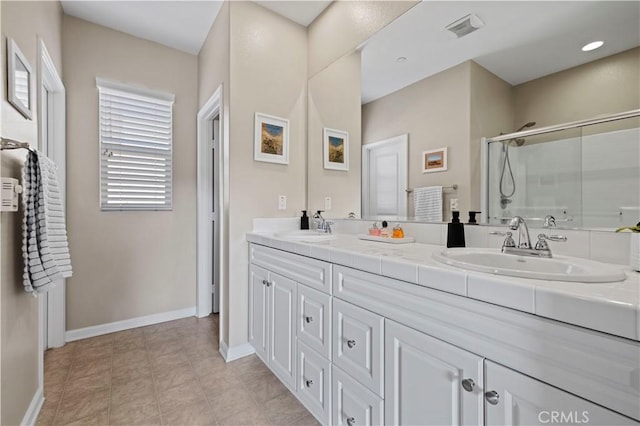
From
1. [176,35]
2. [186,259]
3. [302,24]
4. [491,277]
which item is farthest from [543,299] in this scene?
[176,35]

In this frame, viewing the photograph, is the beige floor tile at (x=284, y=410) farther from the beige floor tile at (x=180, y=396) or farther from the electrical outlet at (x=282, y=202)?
the electrical outlet at (x=282, y=202)

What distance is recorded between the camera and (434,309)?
877 millimetres

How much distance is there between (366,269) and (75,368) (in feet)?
7.43

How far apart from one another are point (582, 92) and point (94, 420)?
2.72 m

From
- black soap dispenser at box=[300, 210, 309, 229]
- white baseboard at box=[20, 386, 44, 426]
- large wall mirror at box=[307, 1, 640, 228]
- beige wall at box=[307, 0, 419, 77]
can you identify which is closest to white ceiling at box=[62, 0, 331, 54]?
beige wall at box=[307, 0, 419, 77]

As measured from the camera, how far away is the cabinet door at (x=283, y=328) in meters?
1.61

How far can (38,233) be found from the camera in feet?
4.48

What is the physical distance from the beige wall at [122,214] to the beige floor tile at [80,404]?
3.13 feet

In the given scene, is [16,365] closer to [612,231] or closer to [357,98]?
[357,98]

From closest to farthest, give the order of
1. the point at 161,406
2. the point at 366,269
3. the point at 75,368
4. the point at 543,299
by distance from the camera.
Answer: the point at 543,299, the point at 366,269, the point at 161,406, the point at 75,368

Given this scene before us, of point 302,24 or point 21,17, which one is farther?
point 302,24

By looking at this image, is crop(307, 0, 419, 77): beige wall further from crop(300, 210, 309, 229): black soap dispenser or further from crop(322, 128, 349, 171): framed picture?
crop(300, 210, 309, 229): black soap dispenser

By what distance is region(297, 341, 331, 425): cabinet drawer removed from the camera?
4.42 ft

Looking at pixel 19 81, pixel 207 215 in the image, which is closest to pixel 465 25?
pixel 19 81
